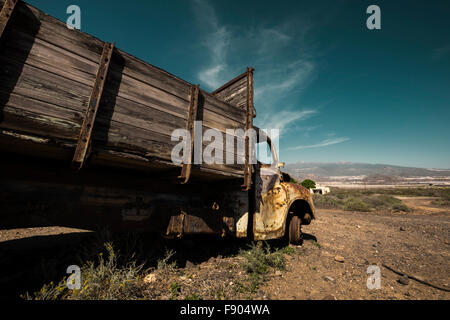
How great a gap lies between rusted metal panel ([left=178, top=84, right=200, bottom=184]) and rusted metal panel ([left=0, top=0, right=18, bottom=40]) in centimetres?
183

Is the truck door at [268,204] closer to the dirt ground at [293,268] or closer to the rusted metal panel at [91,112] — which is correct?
the dirt ground at [293,268]

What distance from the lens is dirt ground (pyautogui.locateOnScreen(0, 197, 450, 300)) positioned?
276 centimetres

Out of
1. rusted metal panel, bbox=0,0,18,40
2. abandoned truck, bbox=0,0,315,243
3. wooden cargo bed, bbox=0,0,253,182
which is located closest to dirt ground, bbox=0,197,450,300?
abandoned truck, bbox=0,0,315,243

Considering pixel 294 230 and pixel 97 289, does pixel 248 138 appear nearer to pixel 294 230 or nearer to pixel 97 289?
pixel 294 230

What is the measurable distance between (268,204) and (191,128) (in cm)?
256

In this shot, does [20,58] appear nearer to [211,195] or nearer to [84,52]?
[84,52]

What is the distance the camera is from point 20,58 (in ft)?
5.53

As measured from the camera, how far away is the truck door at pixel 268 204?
4.07m

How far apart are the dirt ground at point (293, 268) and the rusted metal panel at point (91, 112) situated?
1852mm

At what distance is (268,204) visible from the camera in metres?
4.24

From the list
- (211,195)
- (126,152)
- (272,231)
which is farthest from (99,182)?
(272,231)

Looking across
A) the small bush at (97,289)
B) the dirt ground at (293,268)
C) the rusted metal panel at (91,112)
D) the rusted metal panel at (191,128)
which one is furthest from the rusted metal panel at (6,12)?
the dirt ground at (293,268)
